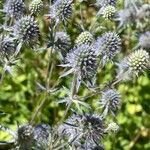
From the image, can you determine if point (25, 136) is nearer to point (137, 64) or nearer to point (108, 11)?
point (137, 64)

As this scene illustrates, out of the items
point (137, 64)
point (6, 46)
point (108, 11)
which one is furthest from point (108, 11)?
point (6, 46)

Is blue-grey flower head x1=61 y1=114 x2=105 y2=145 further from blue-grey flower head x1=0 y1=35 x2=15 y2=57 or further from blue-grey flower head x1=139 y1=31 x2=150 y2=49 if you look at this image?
blue-grey flower head x1=139 y1=31 x2=150 y2=49

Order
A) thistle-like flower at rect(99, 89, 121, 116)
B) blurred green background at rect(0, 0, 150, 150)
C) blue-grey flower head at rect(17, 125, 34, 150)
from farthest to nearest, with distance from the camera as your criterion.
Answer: blurred green background at rect(0, 0, 150, 150) < thistle-like flower at rect(99, 89, 121, 116) < blue-grey flower head at rect(17, 125, 34, 150)

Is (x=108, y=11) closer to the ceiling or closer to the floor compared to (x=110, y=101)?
closer to the ceiling

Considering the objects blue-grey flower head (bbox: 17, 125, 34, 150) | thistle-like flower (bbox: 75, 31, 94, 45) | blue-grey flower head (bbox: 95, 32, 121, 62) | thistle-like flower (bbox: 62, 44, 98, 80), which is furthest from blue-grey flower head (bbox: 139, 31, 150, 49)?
blue-grey flower head (bbox: 17, 125, 34, 150)

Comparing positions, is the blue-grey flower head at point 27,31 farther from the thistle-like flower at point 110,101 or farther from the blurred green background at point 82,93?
the blurred green background at point 82,93

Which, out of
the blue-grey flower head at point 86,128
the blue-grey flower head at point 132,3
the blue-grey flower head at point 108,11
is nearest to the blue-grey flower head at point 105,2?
the blue-grey flower head at point 108,11
